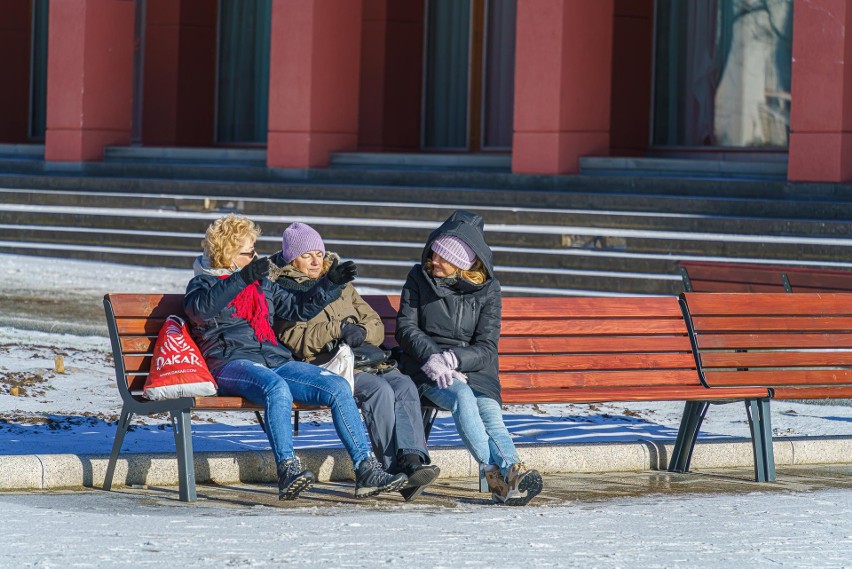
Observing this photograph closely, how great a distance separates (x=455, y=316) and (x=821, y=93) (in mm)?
9867

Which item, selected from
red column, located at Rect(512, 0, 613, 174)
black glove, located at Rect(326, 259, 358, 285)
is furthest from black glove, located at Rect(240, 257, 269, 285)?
red column, located at Rect(512, 0, 613, 174)

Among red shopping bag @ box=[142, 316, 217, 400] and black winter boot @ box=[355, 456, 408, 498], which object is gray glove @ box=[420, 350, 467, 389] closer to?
black winter boot @ box=[355, 456, 408, 498]

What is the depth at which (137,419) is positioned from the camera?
7.63 metres

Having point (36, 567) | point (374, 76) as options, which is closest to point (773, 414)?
point (36, 567)

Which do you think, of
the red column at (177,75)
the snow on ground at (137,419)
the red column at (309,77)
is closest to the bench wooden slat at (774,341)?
the snow on ground at (137,419)

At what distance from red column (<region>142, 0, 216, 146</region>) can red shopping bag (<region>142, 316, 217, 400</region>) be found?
55.7 ft

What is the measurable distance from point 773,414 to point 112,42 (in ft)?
44.8

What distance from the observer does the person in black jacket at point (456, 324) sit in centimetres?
632

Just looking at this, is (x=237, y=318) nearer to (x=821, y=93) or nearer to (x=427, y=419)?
(x=427, y=419)

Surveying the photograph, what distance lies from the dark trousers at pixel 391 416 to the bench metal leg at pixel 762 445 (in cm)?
Result: 170

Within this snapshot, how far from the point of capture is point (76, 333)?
10.6m

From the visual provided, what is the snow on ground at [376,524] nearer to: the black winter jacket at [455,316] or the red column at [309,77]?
the black winter jacket at [455,316]

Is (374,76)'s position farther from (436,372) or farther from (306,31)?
(436,372)

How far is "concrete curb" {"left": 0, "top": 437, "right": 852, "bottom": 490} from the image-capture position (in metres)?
6.04
